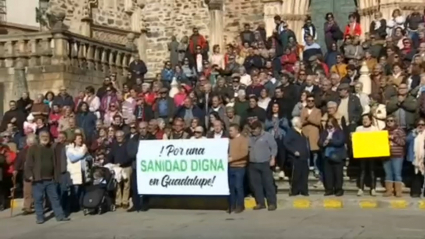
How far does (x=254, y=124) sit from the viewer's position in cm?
1448

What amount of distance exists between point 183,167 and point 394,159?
3.83m

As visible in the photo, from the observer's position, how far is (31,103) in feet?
62.8

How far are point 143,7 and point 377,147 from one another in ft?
50.1

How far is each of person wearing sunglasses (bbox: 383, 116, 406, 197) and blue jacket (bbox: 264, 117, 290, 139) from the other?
1935mm

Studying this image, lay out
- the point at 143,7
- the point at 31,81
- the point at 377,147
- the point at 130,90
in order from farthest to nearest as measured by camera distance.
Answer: the point at 143,7 → the point at 31,81 → the point at 130,90 → the point at 377,147

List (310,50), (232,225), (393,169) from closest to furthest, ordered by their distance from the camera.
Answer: (232,225) < (393,169) < (310,50)

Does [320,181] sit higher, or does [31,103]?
[31,103]

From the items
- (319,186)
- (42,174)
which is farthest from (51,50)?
(319,186)

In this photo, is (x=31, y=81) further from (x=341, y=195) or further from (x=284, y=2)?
(x=341, y=195)

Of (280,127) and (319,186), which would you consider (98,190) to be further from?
(319,186)

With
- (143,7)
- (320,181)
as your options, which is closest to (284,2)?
(143,7)

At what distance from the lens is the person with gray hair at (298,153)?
1500cm

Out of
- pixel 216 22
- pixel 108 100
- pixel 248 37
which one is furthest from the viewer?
pixel 216 22

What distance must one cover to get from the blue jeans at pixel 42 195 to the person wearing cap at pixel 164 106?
12.0 feet
